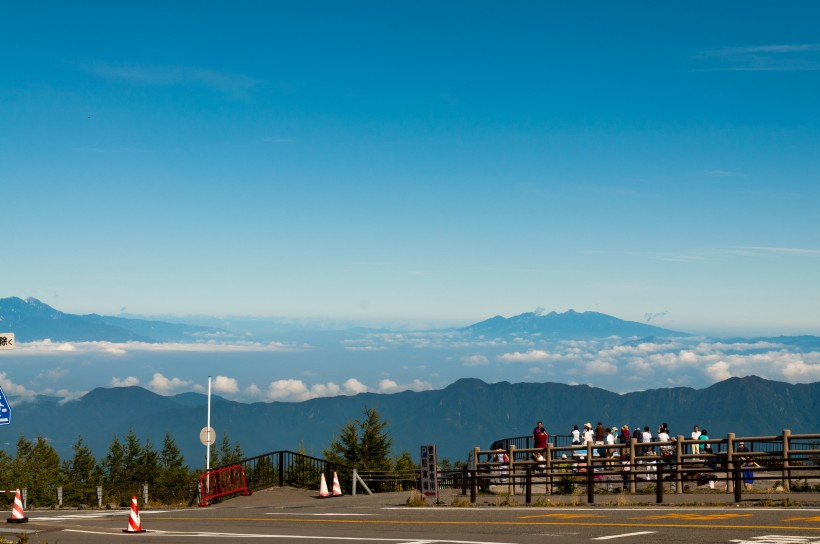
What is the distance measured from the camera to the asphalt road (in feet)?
58.3

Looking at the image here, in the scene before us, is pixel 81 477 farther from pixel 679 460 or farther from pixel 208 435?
pixel 679 460

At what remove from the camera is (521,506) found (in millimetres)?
26594

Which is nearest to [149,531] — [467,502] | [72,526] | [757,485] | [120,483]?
[72,526]

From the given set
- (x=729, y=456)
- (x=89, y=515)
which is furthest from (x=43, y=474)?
(x=729, y=456)

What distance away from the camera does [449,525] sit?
21.2 meters

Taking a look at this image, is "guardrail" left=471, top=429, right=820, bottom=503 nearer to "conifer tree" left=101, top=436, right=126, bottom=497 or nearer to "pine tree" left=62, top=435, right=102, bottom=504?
"pine tree" left=62, top=435, right=102, bottom=504

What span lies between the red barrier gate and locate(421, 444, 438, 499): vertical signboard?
29.5 ft

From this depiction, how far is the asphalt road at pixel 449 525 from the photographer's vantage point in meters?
17.8

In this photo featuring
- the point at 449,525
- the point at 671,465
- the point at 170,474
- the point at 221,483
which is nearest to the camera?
the point at 449,525

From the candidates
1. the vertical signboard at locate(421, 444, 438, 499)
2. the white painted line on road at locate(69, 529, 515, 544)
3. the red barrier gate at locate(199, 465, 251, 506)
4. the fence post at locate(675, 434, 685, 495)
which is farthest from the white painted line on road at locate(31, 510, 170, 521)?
the fence post at locate(675, 434, 685, 495)

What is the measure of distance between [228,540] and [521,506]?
965cm

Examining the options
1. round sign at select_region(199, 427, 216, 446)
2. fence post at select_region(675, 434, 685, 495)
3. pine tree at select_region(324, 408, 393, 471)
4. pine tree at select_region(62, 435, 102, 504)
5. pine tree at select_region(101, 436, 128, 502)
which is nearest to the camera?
fence post at select_region(675, 434, 685, 495)

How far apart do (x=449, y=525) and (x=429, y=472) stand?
26.0ft

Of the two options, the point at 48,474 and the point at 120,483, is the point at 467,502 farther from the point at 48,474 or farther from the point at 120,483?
the point at 120,483
